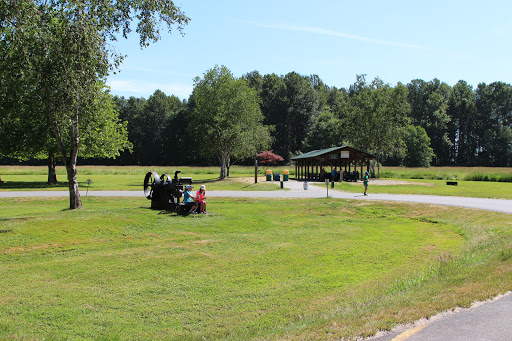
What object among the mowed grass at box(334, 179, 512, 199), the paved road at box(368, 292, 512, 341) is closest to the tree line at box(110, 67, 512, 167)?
the mowed grass at box(334, 179, 512, 199)

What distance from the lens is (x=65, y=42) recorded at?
14.5 metres

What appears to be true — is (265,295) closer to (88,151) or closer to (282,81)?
(88,151)

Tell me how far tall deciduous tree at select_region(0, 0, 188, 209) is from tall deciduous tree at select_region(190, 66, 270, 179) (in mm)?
32422

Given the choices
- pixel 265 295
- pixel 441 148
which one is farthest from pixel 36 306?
pixel 441 148

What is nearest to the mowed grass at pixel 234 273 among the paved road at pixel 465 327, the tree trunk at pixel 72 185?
the paved road at pixel 465 327

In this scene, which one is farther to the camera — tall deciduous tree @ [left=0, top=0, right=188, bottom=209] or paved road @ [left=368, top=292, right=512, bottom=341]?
tall deciduous tree @ [left=0, top=0, right=188, bottom=209]

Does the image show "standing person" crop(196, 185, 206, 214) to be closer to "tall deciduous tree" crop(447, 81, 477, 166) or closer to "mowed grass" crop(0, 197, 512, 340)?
"mowed grass" crop(0, 197, 512, 340)

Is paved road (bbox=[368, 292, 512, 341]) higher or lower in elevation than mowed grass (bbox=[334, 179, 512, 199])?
lower

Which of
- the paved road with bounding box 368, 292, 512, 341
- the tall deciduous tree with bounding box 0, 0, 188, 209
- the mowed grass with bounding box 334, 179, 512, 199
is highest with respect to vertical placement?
the tall deciduous tree with bounding box 0, 0, 188, 209

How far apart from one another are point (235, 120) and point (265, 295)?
43330 mm

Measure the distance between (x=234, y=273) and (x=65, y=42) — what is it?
10162 mm

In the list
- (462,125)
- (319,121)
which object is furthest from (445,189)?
(462,125)

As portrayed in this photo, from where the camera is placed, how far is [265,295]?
8469mm

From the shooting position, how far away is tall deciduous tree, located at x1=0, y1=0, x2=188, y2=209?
44.9 feet
